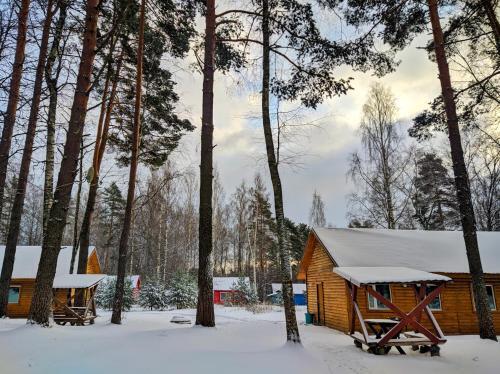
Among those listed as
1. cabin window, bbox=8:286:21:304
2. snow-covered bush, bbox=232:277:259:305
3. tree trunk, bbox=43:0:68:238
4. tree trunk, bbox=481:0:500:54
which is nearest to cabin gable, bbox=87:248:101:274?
cabin window, bbox=8:286:21:304

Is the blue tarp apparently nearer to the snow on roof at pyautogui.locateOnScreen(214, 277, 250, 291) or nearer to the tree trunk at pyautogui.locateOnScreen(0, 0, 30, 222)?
the snow on roof at pyautogui.locateOnScreen(214, 277, 250, 291)

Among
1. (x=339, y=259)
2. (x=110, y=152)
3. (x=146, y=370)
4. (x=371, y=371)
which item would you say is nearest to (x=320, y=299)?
(x=339, y=259)

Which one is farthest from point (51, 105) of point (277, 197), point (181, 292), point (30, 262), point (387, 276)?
point (181, 292)

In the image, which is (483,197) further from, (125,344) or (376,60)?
(125,344)

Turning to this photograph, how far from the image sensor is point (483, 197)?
96.4 ft

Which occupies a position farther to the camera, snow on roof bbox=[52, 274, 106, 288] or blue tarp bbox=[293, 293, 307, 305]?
blue tarp bbox=[293, 293, 307, 305]

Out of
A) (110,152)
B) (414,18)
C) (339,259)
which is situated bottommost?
(339,259)

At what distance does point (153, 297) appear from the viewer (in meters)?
24.8

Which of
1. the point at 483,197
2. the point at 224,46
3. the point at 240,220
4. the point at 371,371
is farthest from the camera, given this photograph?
the point at 240,220

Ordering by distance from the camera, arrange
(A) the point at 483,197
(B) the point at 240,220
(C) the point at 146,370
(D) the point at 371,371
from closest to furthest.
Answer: (C) the point at 146,370 → (D) the point at 371,371 → (A) the point at 483,197 → (B) the point at 240,220

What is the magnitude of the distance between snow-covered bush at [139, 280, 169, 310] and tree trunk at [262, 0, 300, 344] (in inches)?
732

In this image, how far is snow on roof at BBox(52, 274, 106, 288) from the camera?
44.8 ft

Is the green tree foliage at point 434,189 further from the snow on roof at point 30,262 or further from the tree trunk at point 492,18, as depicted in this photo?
the snow on roof at point 30,262

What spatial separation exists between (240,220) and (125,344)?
2997 centimetres
